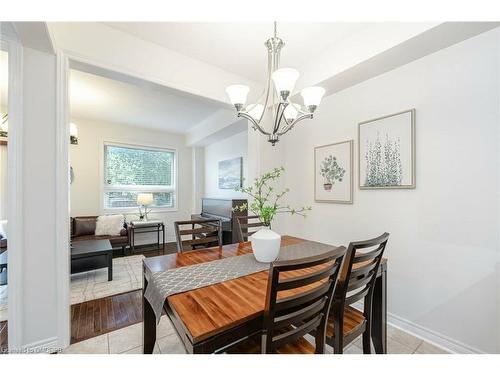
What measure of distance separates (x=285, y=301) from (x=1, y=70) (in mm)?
3398

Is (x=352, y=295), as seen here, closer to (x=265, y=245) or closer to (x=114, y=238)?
(x=265, y=245)

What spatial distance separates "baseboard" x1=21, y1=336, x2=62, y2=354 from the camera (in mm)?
1570

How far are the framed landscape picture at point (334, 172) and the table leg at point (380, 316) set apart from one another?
0.97 metres

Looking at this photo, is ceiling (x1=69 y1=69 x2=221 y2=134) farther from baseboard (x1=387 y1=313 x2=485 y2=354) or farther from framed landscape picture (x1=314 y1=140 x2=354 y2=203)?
baseboard (x1=387 y1=313 x2=485 y2=354)

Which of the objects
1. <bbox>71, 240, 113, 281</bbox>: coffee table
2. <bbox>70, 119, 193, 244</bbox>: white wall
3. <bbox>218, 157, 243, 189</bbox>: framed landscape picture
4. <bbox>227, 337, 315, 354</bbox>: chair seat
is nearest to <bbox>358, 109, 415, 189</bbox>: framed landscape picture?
<bbox>227, 337, 315, 354</bbox>: chair seat

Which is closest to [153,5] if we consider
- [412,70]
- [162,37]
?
[162,37]

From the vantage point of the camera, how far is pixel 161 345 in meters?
1.75

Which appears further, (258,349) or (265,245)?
(265,245)

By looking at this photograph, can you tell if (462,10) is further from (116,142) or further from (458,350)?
(116,142)

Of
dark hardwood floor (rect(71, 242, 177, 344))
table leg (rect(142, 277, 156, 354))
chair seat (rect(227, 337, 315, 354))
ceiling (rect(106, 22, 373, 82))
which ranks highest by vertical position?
ceiling (rect(106, 22, 373, 82))

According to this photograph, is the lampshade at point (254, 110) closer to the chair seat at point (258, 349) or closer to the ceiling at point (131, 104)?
the ceiling at point (131, 104)

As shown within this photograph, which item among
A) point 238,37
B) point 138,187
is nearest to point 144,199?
A: point 138,187

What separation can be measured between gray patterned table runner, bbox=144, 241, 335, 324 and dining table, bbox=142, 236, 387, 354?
4 cm

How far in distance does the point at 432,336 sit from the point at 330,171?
164cm
